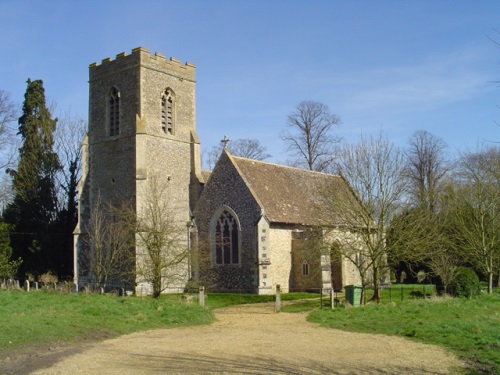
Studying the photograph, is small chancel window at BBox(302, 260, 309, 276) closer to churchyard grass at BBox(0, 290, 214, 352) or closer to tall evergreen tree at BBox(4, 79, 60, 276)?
churchyard grass at BBox(0, 290, 214, 352)

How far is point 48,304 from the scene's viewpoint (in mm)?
16688

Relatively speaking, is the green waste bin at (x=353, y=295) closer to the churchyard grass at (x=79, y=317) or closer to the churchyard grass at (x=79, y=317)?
the churchyard grass at (x=79, y=317)

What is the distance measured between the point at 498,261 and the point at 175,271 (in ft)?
58.8

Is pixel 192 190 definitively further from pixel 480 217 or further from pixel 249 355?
pixel 249 355

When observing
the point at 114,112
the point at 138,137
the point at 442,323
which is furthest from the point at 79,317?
the point at 114,112

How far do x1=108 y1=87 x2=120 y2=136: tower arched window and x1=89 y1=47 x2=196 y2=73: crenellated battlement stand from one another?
6.25 feet

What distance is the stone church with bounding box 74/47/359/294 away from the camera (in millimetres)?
27594

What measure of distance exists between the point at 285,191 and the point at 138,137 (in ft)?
29.5

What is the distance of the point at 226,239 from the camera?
1128 inches

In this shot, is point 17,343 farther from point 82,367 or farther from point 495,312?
point 495,312

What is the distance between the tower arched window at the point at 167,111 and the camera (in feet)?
106

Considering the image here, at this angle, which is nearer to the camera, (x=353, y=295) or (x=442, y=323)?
(x=442, y=323)

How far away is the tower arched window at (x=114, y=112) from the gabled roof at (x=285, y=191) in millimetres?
7977

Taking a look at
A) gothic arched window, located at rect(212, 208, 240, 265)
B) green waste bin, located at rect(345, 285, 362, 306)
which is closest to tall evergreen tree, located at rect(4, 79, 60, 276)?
gothic arched window, located at rect(212, 208, 240, 265)
